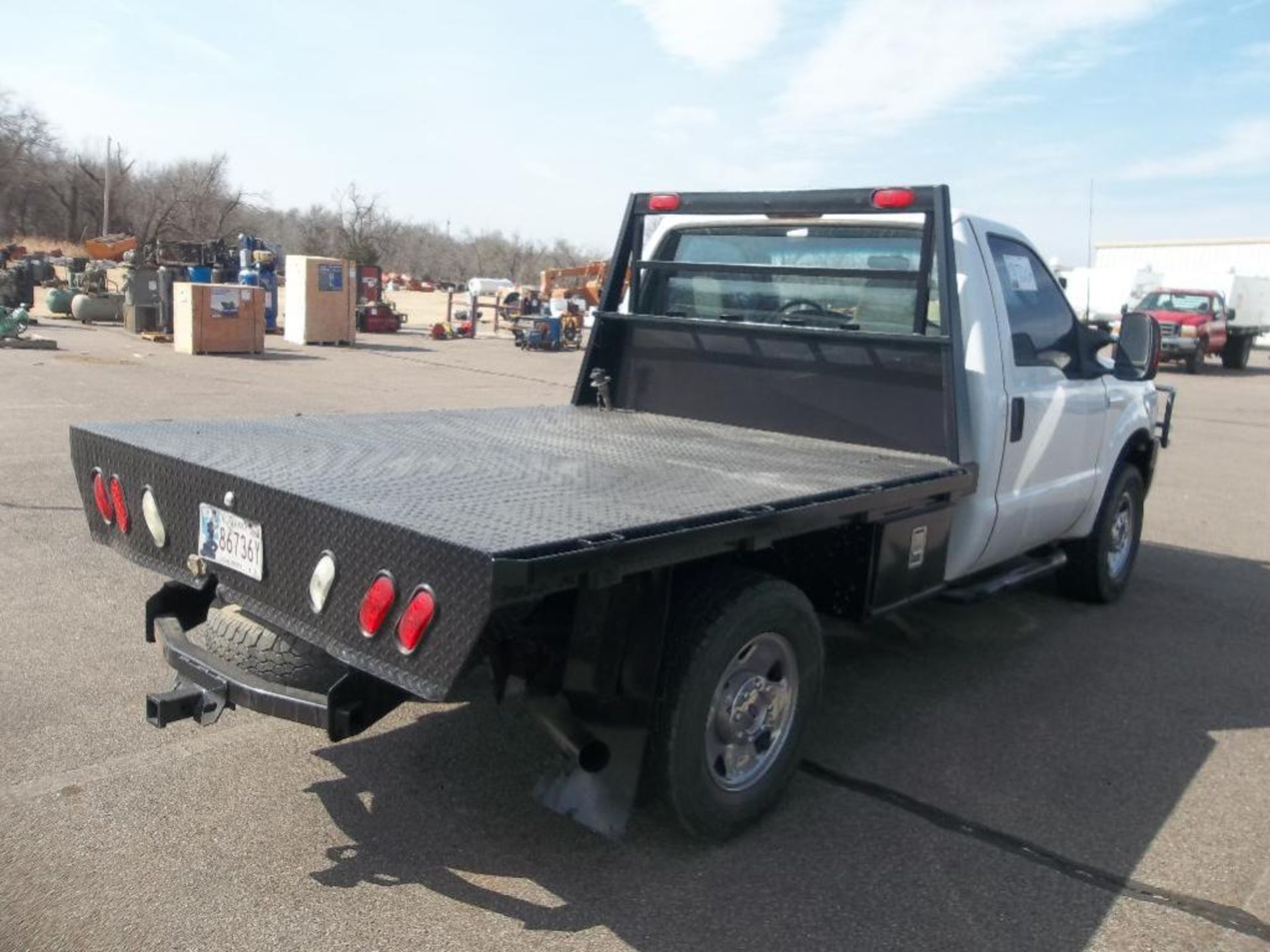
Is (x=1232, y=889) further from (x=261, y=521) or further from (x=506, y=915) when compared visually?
(x=261, y=521)

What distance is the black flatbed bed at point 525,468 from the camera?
281 cm

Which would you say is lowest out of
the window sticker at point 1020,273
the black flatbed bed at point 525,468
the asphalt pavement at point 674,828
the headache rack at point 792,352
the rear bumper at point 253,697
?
the asphalt pavement at point 674,828

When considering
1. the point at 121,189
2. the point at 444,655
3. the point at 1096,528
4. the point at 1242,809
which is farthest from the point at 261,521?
the point at 121,189

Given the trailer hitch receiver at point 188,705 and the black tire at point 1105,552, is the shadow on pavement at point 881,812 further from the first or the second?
the black tire at point 1105,552

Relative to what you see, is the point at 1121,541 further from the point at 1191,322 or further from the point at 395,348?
the point at 1191,322

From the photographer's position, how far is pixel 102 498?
3.75 meters

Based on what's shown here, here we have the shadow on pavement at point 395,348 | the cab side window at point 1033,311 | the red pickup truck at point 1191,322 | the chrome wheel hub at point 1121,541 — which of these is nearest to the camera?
the cab side window at point 1033,311

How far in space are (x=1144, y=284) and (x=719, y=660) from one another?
38524 mm

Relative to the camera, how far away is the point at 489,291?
57156 millimetres

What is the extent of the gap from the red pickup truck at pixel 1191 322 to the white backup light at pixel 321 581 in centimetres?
2866

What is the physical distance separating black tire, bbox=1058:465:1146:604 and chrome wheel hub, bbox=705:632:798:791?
10.0 ft

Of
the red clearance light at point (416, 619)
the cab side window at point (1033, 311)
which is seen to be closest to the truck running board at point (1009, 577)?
the cab side window at point (1033, 311)

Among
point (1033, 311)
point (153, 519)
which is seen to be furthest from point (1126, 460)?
point (153, 519)

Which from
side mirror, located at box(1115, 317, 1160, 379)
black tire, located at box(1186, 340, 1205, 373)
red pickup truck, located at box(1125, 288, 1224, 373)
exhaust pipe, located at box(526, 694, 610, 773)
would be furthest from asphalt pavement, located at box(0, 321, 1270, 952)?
black tire, located at box(1186, 340, 1205, 373)
